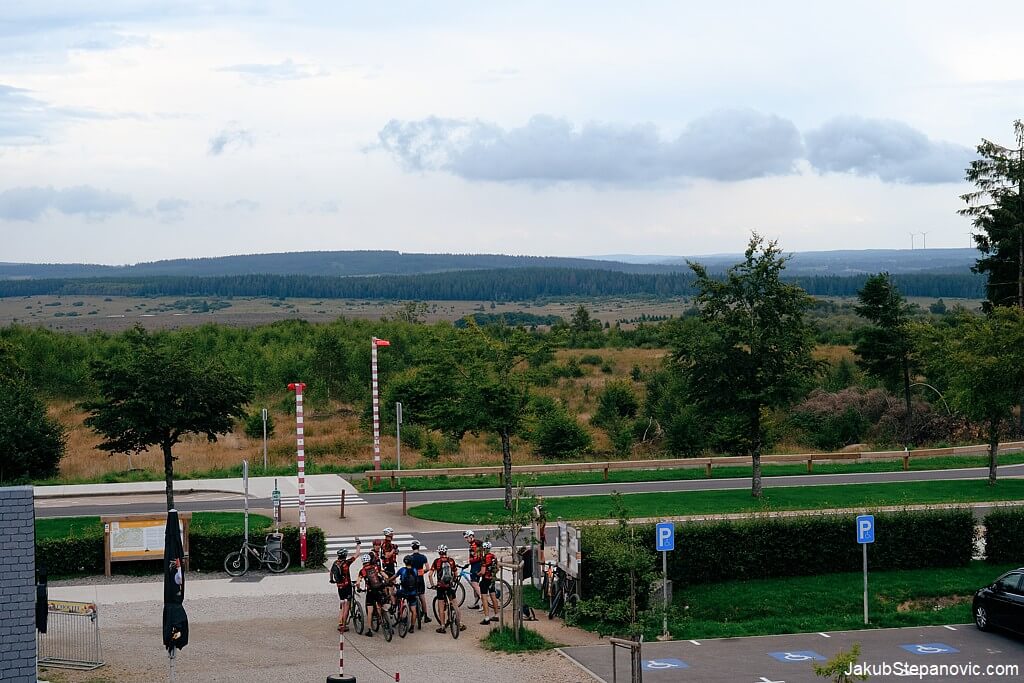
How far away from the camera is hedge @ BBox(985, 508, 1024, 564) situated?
2700 cm

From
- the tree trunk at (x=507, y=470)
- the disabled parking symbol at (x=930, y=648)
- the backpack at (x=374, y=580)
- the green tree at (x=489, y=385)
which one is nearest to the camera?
the disabled parking symbol at (x=930, y=648)

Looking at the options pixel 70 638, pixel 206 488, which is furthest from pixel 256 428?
pixel 70 638

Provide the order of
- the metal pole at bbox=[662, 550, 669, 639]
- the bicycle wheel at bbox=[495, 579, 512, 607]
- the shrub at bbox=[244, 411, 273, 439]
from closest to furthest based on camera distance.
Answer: the metal pole at bbox=[662, 550, 669, 639] < the bicycle wheel at bbox=[495, 579, 512, 607] < the shrub at bbox=[244, 411, 273, 439]

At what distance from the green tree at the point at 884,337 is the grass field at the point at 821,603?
105ft

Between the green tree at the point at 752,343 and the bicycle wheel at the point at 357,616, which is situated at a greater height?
the green tree at the point at 752,343

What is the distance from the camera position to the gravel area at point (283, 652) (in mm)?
19562

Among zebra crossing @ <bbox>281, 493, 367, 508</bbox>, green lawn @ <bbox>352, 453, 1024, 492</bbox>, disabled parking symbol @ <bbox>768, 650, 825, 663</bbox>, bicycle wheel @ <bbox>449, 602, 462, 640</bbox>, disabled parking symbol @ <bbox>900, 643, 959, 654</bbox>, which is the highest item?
bicycle wheel @ <bbox>449, 602, 462, 640</bbox>

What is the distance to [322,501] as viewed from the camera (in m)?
37.4

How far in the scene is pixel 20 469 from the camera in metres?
39.8

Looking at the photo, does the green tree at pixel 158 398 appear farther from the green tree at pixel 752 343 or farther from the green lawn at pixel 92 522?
the green tree at pixel 752 343

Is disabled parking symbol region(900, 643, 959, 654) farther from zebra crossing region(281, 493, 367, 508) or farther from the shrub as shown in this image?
the shrub

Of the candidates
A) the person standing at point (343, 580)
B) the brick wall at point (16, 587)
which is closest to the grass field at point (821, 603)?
the person standing at point (343, 580)

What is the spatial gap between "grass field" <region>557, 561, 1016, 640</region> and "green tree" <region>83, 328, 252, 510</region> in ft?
38.2

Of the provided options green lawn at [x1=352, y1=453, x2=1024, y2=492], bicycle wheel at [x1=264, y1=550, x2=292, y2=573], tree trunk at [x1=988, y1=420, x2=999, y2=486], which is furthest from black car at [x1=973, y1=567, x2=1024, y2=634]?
green lawn at [x1=352, y1=453, x2=1024, y2=492]
